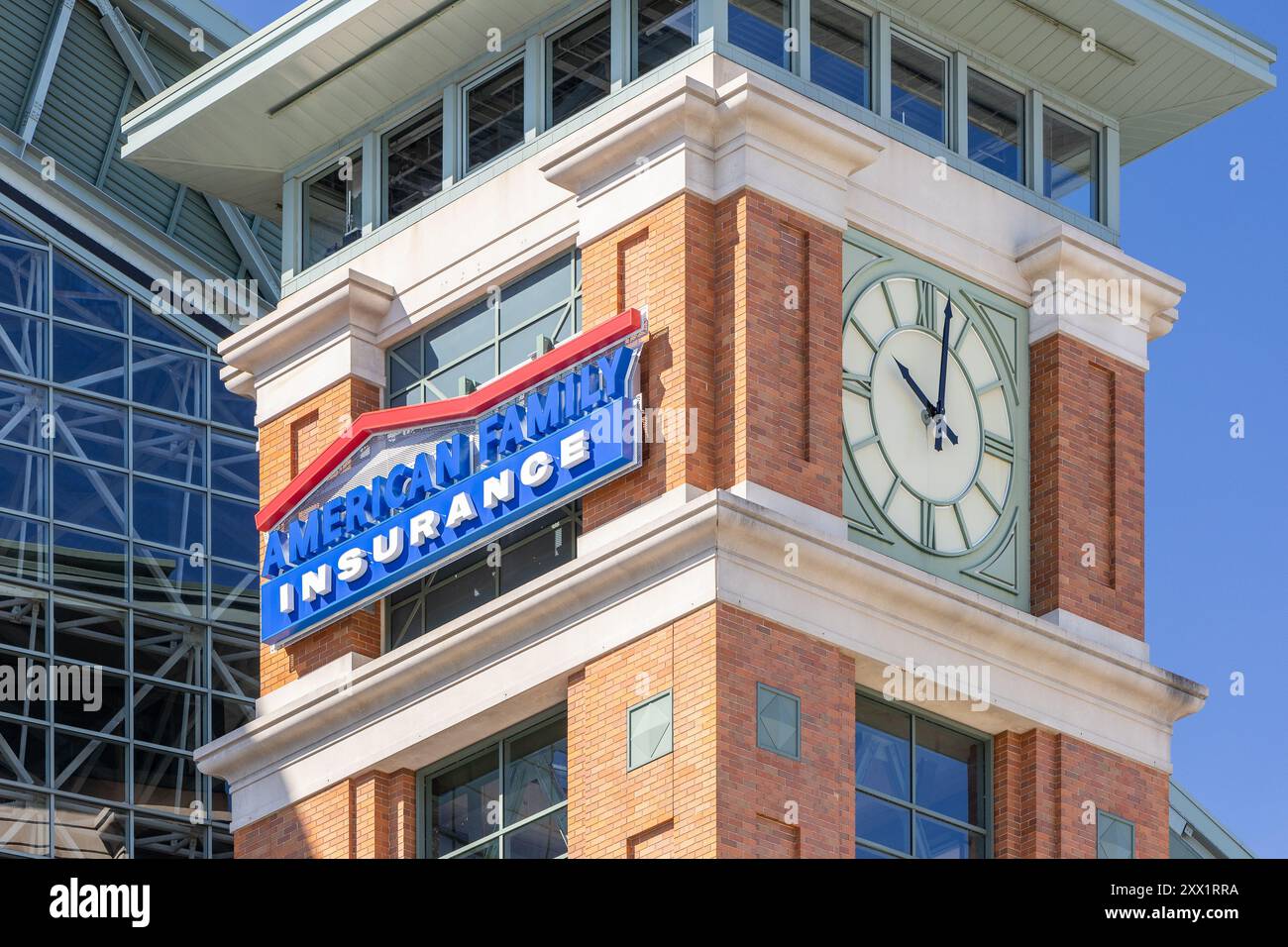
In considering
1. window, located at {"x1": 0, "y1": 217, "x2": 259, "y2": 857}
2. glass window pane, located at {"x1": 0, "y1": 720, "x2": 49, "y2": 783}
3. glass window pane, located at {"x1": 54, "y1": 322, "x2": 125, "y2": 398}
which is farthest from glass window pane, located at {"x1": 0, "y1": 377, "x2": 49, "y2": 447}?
glass window pane, located at {"x1": 0, "y1": 720, "x2": 49, "y2": 783}

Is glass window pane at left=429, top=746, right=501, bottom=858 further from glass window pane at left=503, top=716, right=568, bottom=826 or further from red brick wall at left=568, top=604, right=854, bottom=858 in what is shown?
red brick wall at left=568, top=604, right=854, bottom=858

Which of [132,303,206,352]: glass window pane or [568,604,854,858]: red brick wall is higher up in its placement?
[132,303,206,352]: glass window pane

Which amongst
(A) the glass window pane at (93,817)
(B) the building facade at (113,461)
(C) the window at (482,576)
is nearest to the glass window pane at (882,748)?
(C) the window at (482,576)

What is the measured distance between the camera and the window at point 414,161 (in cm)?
4084

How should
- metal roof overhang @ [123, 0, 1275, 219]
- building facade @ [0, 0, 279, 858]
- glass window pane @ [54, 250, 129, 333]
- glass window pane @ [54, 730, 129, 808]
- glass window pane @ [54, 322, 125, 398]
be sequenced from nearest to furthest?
metal roof overhang @ [123, 0, 1275, 219]
glass window pane @ [54, 730, 129, 808]
building facade @ [0, 0, 279, 858]
glass window pane @ [54, 322, 125, 398]
glass window pane @ [54, 250, 129, 333]

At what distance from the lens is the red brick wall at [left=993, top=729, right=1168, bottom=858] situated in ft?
122

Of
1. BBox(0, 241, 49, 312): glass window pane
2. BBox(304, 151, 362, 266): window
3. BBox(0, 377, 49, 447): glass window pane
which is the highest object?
BBox(0, 241, 49, 312): glass window pane

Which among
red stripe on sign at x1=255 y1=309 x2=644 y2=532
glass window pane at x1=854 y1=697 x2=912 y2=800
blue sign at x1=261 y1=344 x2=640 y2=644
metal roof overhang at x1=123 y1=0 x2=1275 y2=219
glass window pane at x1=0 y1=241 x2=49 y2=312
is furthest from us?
glass window pane at x1=0 y1=241 x2=49 y2=312

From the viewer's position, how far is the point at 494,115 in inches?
1582

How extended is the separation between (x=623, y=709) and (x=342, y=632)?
468 centimetres

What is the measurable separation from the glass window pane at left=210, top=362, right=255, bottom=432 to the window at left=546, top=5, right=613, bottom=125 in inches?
787

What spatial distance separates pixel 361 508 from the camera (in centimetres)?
3909
